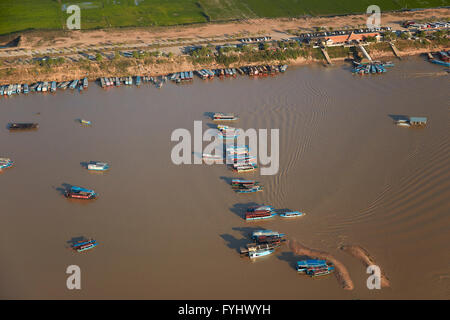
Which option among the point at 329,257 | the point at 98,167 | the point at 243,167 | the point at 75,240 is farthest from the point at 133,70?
the point at 329,257

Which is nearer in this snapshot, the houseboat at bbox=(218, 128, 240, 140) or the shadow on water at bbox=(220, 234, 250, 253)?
the shadow on water at bbox=(220, 234, 250, 253)

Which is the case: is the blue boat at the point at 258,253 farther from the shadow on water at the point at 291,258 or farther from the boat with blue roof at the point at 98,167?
the boat with blue roof at the point at 98,167

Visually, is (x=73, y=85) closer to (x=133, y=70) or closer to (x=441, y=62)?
(x=133, y=70)

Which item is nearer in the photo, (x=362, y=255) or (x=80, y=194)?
(x=362, y=255)

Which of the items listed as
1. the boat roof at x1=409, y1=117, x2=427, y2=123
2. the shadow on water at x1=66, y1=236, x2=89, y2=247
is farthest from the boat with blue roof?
the boat roof at x1=409, y1=117, x2=427, y2=123

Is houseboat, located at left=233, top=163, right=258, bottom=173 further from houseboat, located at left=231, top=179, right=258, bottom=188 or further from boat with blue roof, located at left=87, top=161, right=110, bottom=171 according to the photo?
boat with blue roof, located at left=87, top=161, right=110, bottom=171

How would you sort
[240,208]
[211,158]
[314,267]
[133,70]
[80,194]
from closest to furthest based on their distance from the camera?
1. [314,267]
2. [240,208]
3. [80,194]
4. [211,158]
5. [133,70]
